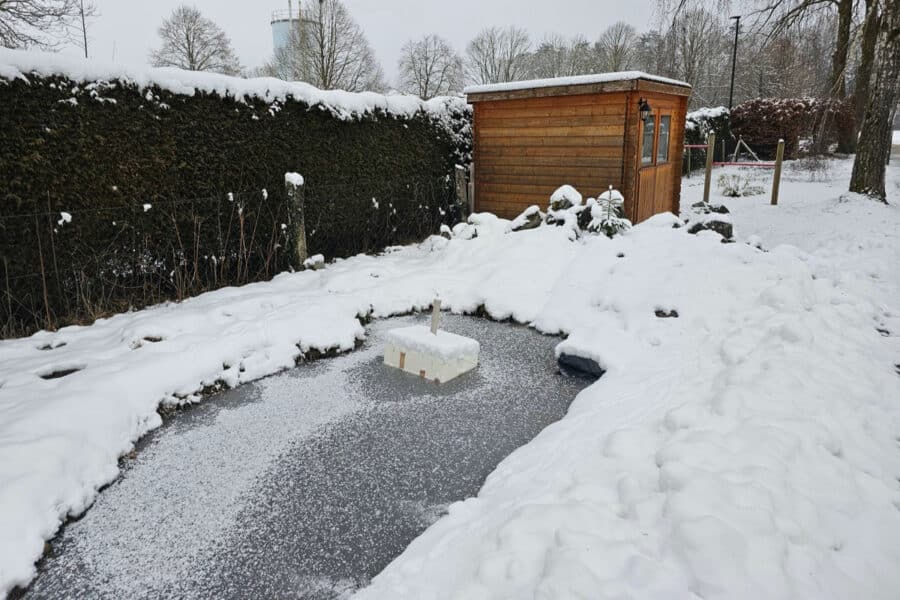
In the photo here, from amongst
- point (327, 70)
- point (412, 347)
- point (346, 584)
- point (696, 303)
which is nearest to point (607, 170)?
point (696, 303)

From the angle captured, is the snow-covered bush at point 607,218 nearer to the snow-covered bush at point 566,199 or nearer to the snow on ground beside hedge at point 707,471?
the snow-covered bush at point 566,199

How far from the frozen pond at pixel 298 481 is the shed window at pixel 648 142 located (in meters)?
5.61

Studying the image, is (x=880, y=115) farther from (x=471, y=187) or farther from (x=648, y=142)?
(x=471, y=187)

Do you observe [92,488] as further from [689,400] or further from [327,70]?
[327,70]

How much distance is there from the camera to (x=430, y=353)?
4375mm

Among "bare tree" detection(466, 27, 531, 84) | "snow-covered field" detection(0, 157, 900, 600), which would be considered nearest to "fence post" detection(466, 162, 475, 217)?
"snow-covered field" detection(0, 157, 900, 600)

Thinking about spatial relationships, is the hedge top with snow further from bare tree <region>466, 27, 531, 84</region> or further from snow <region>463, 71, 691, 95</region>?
bare tree <region>466, 27, 531, 84</region>

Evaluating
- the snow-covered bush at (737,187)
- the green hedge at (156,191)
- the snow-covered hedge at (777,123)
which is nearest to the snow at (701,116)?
the snow-covered hedge at (777,123)

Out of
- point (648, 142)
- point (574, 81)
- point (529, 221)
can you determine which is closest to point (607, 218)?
point (529, 221)

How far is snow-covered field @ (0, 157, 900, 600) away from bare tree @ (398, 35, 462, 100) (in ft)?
124

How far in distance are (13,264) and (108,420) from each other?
7.92ft

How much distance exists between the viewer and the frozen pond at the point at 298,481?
2.38 metres

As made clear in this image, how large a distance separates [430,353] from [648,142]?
21.3 ft

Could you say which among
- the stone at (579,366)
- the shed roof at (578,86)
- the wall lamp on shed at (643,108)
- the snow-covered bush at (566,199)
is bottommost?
the stone at (579,366)
